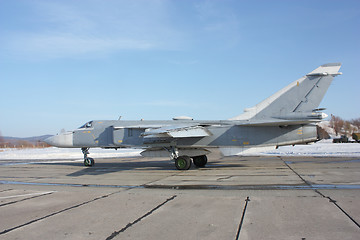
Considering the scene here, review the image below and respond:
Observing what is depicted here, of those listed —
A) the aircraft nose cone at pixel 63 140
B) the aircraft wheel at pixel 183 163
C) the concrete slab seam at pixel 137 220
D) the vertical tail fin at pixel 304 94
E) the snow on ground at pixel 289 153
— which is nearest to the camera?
the concrete slab seam at pixel 137 220

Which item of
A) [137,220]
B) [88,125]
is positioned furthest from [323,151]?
[137,220]

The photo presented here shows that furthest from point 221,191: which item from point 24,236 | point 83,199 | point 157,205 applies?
point 24,236

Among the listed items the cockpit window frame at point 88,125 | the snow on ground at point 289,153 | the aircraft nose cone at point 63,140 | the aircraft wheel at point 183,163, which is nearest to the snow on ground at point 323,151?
the snow on ground at point 289,153

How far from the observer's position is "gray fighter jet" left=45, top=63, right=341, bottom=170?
44.5ft

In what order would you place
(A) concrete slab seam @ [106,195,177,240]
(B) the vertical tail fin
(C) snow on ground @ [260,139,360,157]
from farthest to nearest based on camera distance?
(C) snow on ground @ [260,139,360,157], (B) the vertical tail fin, (A) concrete slab seam @ [106,195,177,240]

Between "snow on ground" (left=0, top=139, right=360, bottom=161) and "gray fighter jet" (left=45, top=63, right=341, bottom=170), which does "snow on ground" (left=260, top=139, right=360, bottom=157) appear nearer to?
"snow on ground" (left=0, top=139, right=360, bottom=161)

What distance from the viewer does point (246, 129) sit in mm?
14695

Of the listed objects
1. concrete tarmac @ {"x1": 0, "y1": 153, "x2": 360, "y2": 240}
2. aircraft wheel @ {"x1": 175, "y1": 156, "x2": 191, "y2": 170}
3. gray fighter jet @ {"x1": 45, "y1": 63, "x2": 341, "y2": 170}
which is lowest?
concrete tarmac @ {"x1": 0, "y1": 153, "x2": 360, "y2": 240}

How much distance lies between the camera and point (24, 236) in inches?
182

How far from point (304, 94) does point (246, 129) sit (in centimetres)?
323

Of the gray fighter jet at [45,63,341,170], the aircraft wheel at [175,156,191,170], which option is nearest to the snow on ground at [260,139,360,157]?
the gray fighter jet at [45,63,341,170]

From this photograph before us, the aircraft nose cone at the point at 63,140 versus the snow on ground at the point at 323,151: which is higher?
the aircraft nose cone at the point at 63,140

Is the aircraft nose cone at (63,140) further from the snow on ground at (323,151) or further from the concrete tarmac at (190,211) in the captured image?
the snow on ground at (323,151)

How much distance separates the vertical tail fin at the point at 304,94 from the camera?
→ 13523 millimetres
